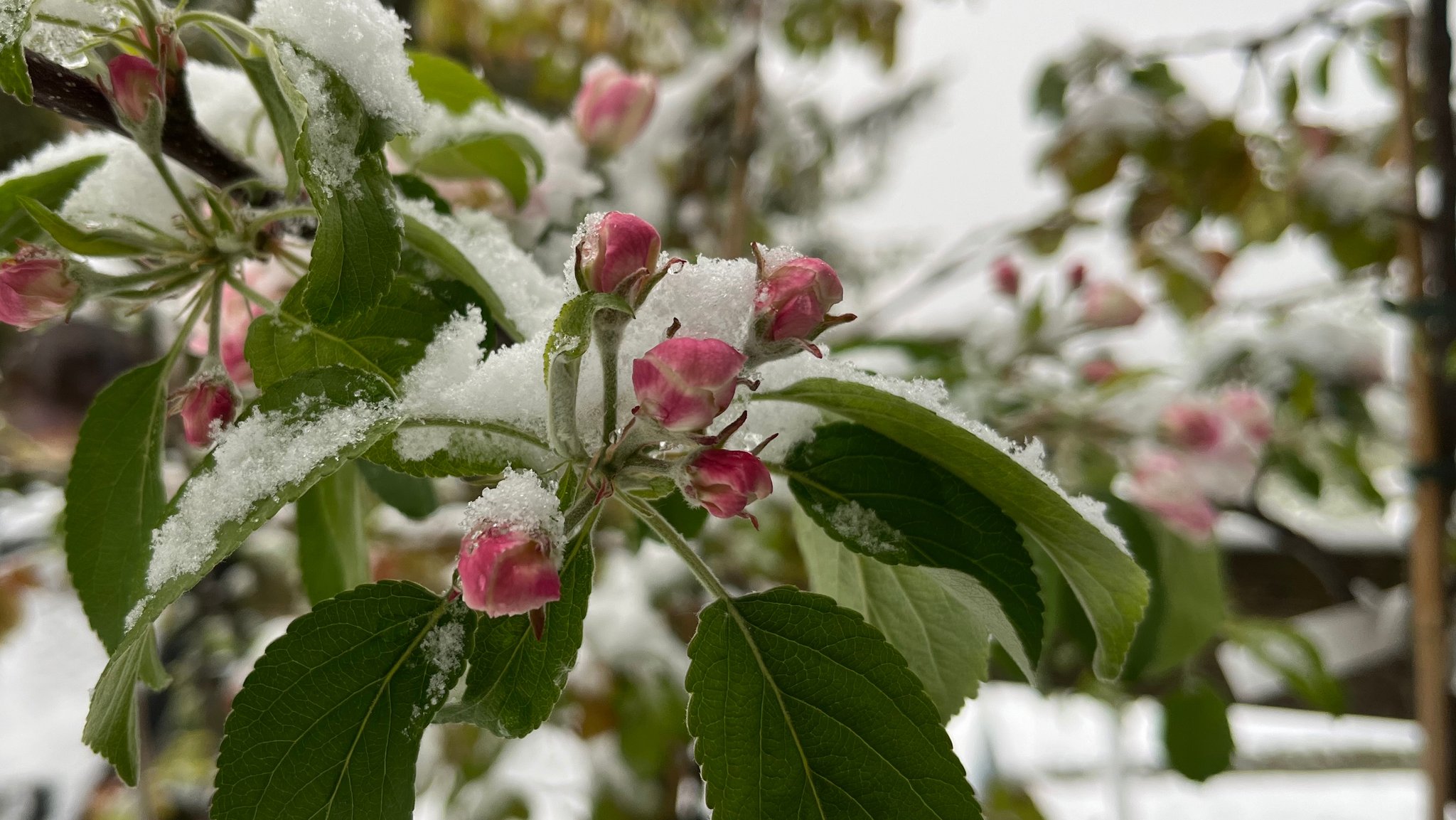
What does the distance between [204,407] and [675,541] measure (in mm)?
209

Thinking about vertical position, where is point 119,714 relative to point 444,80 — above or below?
below

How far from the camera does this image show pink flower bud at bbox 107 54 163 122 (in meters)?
0.32

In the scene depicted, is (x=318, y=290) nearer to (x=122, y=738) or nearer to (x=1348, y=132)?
(x=122, y=738)

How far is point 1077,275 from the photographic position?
102cm

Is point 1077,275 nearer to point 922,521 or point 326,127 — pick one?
point 922,521

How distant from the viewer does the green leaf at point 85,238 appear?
1.00 ft

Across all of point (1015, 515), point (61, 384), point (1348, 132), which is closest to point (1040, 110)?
point (1348, 132)

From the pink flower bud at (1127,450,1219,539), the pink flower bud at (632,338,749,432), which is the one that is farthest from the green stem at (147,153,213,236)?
the pink flower bud at (1127,450,1219,539)

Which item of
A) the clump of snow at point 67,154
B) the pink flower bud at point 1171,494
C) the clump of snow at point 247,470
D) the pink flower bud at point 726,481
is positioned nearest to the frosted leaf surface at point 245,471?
the clump of snow at point 247,470

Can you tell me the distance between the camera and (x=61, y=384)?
120 cm

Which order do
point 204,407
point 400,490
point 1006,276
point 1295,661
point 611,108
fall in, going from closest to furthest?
point 204,407
point 400,490
point 611,108
point 1295,661
point 1006,276

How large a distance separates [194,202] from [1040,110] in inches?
46.2

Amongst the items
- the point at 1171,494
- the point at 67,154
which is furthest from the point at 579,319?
the point at 1171,494

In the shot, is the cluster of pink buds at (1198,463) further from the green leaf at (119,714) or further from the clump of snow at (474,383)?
the green leaf at (119,714)
